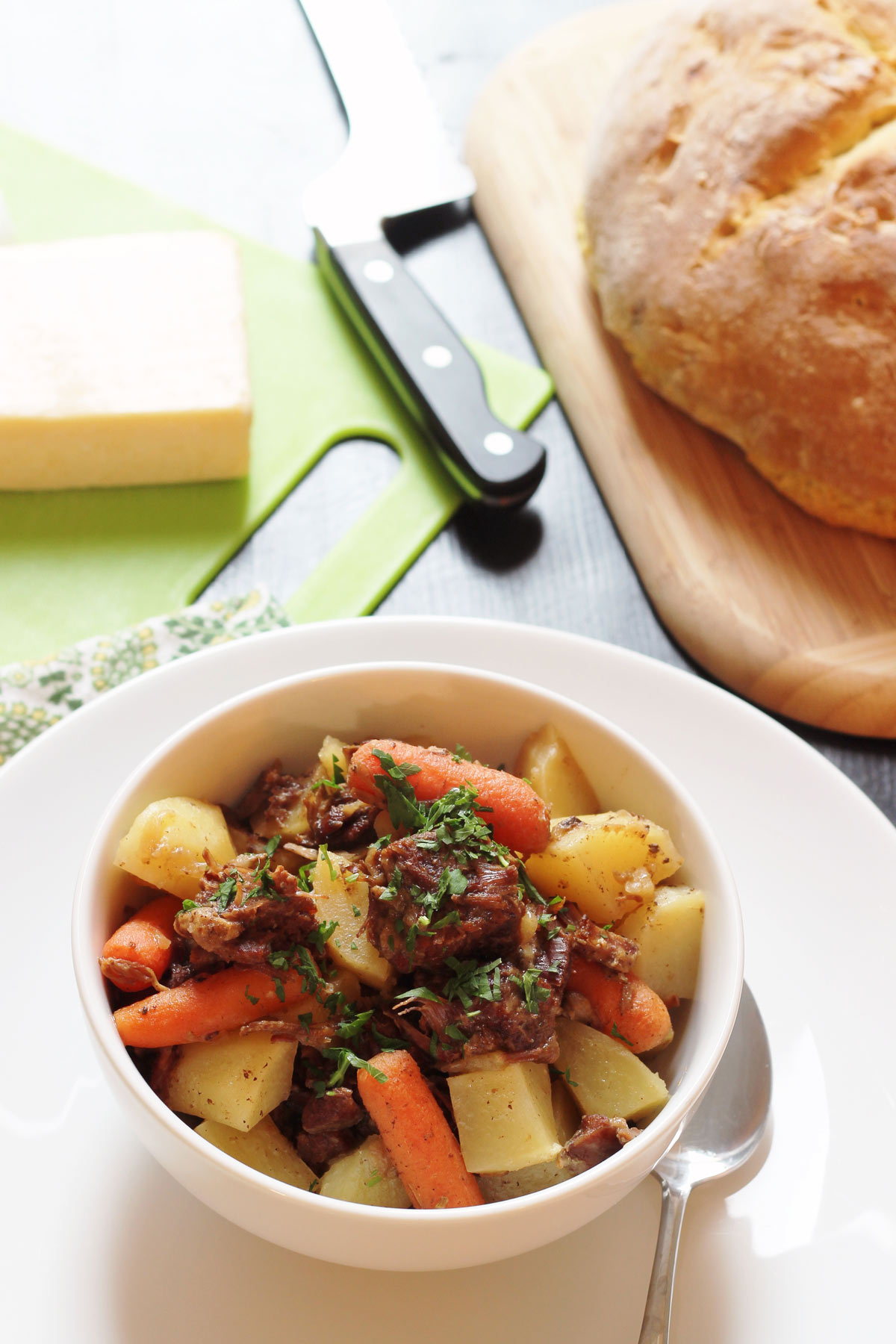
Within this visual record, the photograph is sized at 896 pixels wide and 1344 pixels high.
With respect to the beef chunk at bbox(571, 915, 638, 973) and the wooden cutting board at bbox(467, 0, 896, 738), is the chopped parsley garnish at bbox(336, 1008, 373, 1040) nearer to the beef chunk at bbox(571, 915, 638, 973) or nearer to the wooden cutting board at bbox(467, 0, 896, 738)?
the beef chunk at bbox(571, 915, 638, 973)

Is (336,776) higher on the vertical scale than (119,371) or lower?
lower

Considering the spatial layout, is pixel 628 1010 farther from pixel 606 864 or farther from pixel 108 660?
pixel 108 660

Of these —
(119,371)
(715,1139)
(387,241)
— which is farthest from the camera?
(387,241)

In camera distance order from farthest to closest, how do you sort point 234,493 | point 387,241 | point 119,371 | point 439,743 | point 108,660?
point 387,241, point 234,493, point 119,371, point 108,660, point 439,743

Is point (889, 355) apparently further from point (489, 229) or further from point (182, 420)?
point (182, 420)

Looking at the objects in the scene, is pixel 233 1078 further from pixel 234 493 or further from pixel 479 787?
pixel 234 493

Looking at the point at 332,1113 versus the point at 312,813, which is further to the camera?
the point at 312,813

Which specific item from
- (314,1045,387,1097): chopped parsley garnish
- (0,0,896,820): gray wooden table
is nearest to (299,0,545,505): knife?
(0,0,896,820): gray wooden table

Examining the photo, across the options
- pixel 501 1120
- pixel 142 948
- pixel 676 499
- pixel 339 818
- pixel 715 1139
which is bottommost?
pixel 676 499

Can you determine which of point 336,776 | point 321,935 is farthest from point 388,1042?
point 336,776
